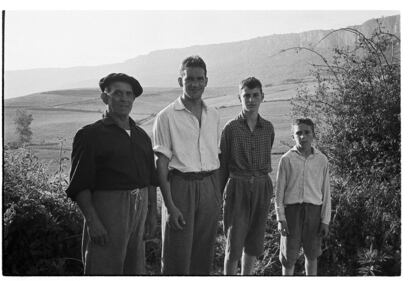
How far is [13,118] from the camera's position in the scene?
4832mm

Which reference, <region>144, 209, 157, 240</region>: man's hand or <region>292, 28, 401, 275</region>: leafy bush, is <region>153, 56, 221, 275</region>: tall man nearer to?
<region>144, 209, 157, 240</region>: man's hand

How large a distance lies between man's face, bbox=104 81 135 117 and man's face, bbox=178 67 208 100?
43 centimetres

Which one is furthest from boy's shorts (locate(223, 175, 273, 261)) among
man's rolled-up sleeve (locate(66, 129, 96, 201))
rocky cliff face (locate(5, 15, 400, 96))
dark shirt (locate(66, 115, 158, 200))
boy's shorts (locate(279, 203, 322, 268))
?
rocky cliff face (locate(5, 15, 400, 96))

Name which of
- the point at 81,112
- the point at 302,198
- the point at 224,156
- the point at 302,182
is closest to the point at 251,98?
the point at 224,156

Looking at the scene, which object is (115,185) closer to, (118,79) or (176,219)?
(176,219)

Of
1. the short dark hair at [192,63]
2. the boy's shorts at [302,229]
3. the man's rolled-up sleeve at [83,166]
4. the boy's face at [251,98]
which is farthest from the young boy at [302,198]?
the man's rolled-up sleeve at [83,166]

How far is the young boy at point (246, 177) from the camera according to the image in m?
3.85

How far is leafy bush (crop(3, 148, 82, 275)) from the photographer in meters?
4.52

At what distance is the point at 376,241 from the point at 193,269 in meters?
1.96

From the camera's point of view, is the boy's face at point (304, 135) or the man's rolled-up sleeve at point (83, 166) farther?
the boy's face at point (304, 135)

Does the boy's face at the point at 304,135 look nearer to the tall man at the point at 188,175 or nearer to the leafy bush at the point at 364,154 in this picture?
the tall man at the point at 188,175

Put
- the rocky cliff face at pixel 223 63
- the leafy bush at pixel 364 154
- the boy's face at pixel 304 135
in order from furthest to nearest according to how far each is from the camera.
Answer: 1. the rocky cliff face at pixel 223 63
2. the leafy bush at pixel 364 154
3. the boy's face at pixel 304 135

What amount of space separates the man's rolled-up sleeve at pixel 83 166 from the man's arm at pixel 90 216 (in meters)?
0.04

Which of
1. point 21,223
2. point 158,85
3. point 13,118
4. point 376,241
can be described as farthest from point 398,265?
point 13,118
